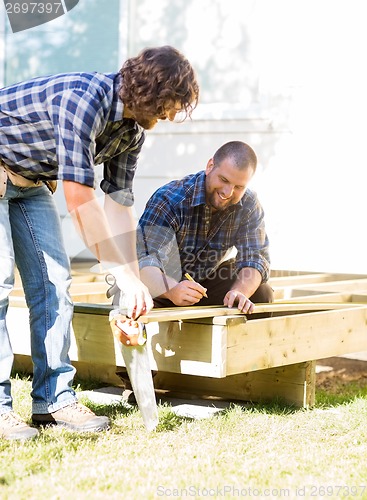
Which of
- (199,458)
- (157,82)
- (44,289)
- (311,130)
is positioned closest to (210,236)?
(44,289)

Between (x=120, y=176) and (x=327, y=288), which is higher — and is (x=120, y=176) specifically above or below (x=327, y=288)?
above

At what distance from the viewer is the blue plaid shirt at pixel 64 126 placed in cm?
247

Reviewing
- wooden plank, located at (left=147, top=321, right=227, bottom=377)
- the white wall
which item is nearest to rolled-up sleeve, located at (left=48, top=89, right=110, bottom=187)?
wooden plank, located at (left=147, top=321, right=227, bottom=377)

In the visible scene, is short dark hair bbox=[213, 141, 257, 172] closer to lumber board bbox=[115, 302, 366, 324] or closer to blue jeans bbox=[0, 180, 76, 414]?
lumber board bbox=[115, 302, 366, 324]

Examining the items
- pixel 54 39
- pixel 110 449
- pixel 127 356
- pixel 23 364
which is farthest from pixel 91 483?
pixel 54 39

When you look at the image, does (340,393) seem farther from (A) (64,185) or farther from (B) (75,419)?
(A) (64,185)

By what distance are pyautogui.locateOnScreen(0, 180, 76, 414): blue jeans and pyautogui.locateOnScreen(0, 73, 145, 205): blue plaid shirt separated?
0.16m

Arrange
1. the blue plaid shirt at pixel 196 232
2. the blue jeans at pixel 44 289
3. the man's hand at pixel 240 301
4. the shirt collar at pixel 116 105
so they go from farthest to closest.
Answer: the blue plaid shirt at pixel 196 232, the man's hand at pixel 240 301, the blue jeans at pixel 44 289, the shirt collar at pixel 116 105

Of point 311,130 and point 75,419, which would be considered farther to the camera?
point 311,130

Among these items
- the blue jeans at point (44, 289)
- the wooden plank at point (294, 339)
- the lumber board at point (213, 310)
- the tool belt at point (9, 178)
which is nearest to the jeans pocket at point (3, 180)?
the tool belt at point (9, 178)

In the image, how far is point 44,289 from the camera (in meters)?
2.84

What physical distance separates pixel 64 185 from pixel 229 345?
0.87 meters

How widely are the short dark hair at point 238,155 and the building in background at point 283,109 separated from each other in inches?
89.8

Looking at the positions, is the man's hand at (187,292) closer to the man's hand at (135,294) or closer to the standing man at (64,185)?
the standing man at (64,185)
